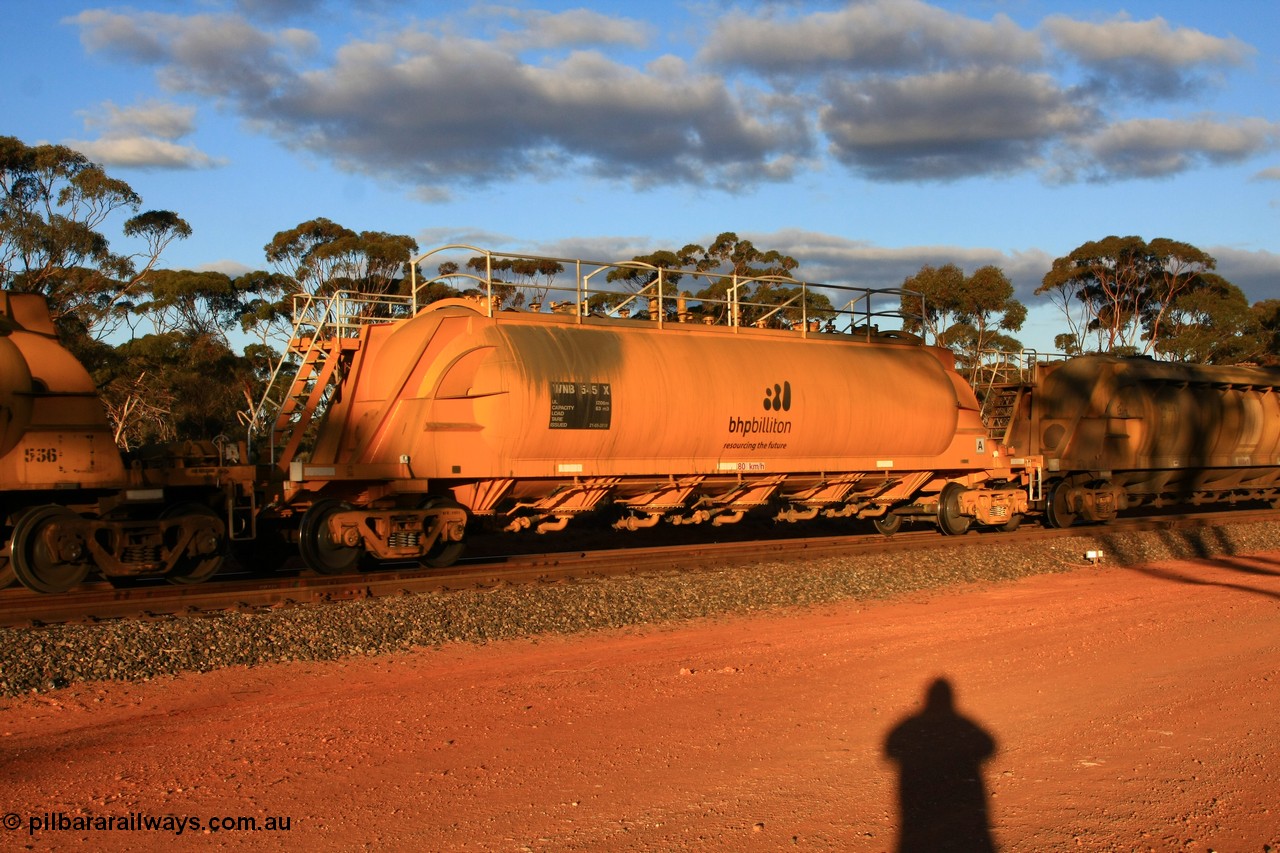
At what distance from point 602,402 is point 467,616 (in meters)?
4.07

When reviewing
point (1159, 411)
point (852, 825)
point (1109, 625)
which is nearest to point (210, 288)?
point (1159, 411)

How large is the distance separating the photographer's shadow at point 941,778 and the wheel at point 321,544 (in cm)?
790

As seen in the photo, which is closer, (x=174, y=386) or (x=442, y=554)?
(x=442, y=554)

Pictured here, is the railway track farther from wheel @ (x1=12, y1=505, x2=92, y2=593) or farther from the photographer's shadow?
the photographer's shadow

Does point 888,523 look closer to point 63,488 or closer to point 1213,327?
point 63,488

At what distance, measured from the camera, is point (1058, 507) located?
A: 71.6 feet

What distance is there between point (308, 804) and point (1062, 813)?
405 centimetres

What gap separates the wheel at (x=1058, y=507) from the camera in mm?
21750

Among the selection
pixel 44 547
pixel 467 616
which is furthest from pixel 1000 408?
pixel 44 547

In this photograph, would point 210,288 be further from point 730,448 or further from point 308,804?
point 308,804

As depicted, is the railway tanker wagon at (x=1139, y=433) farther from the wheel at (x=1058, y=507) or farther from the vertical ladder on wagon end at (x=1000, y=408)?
the vertical ladder on wagon end at (x=1000, y=408)

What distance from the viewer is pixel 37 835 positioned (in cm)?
540

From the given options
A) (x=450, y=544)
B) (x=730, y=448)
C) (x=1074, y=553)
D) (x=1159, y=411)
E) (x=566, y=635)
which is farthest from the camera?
(x=1159, y=411)

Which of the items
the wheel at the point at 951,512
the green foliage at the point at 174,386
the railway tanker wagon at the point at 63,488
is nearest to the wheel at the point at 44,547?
the railway tanker wagon at the point at 63,488
